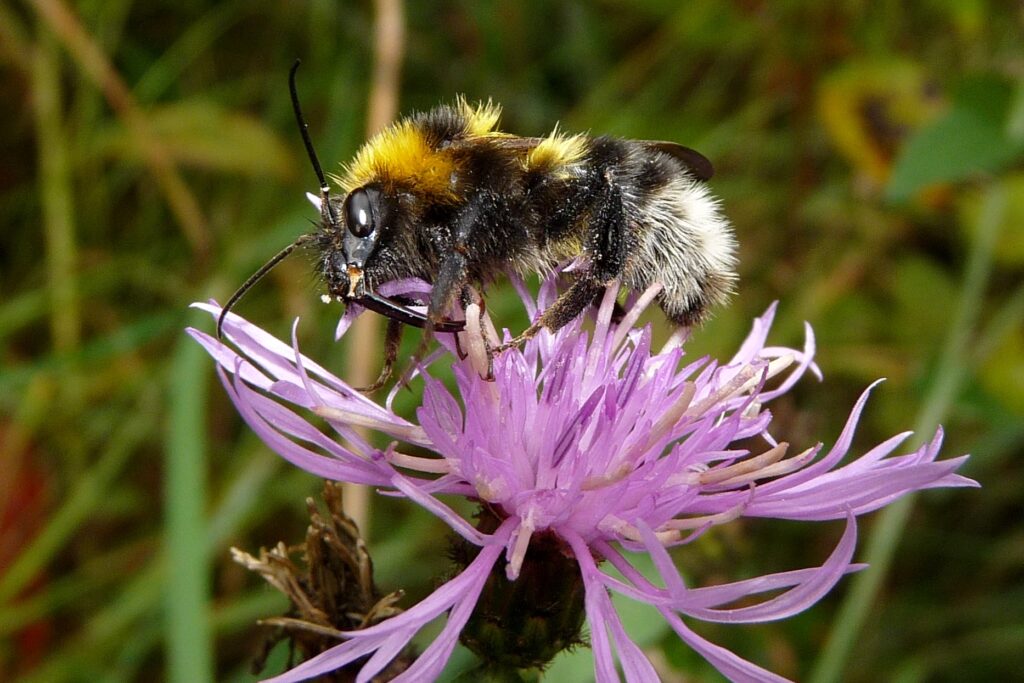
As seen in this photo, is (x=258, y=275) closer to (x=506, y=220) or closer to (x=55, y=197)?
(x=506, y=220)

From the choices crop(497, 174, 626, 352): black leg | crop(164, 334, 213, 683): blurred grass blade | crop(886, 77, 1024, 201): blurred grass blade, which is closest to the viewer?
crop(497, 174, 626, 352): black leg

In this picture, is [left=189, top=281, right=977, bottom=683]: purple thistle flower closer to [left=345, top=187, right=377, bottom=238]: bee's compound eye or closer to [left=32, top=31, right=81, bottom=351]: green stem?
[left=345, top=187, right=377, bottom=238]: bee's compound eye

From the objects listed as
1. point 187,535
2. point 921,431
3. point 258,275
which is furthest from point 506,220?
point 921,431

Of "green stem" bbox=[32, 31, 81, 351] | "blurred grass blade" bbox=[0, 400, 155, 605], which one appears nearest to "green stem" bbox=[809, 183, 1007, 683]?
"blurred grass blade" bbox=[0, 400, 155, 605]

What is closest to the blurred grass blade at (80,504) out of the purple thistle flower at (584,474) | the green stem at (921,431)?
the purple thistle flower at (584,474)

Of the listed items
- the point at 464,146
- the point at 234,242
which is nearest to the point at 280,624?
the point at 464,146

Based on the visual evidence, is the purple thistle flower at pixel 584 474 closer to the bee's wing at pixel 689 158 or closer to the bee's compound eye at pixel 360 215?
the bee's compound eye at pixel 360 215

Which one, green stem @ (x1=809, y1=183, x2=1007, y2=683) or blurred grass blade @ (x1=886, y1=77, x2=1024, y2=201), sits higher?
blurred grass blade @ (x1=886, y1=77, x2=1024, y2=201)
